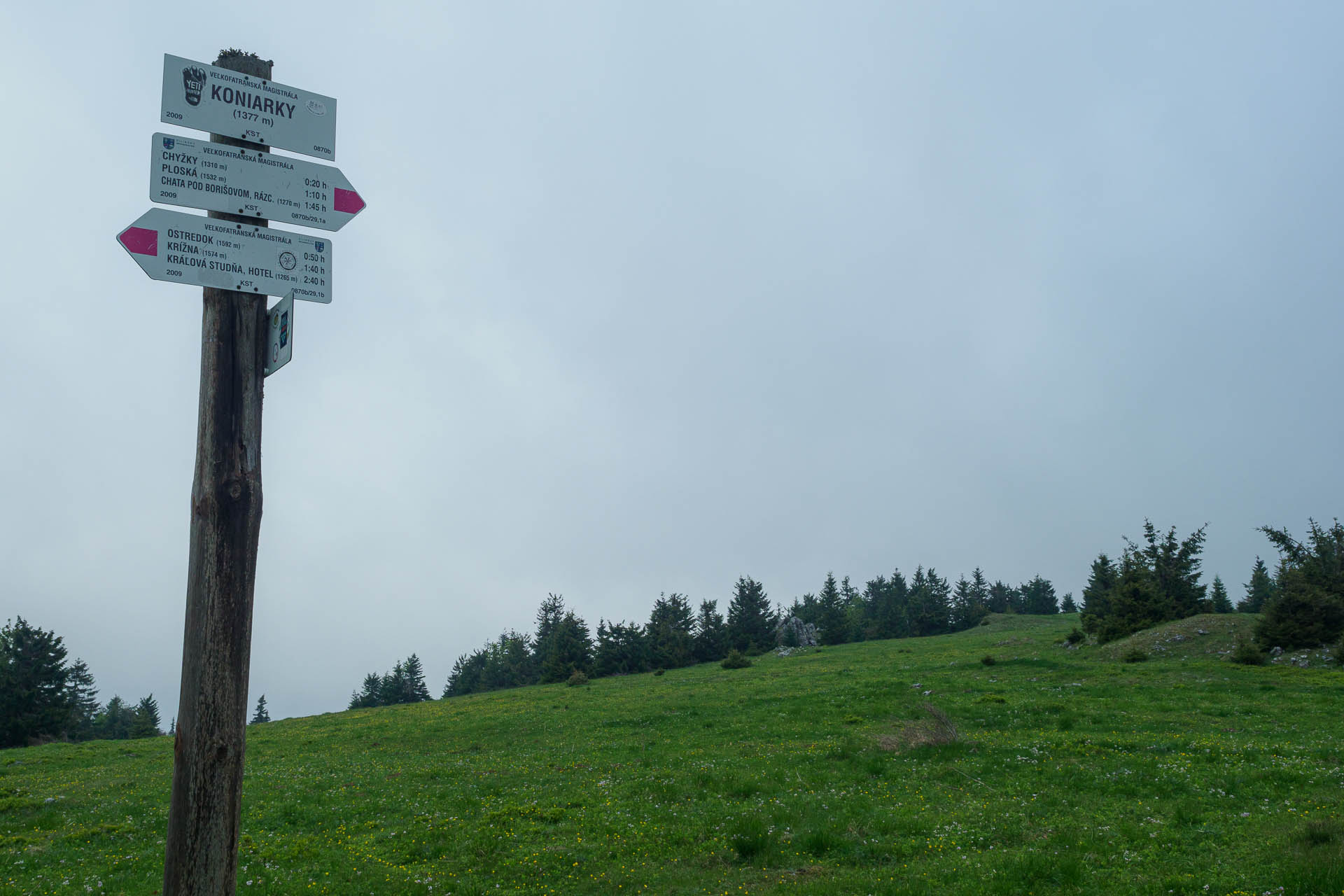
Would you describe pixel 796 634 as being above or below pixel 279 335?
below

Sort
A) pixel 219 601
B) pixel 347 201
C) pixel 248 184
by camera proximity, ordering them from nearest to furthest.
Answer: pixel 219 601, pixel 248 184, pixel 347 201

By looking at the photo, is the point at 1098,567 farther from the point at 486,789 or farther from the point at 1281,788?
the point at 486,789

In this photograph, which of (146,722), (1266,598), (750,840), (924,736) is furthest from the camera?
(146,722)

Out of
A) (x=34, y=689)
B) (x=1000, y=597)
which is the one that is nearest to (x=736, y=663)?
(x=34, y=689)

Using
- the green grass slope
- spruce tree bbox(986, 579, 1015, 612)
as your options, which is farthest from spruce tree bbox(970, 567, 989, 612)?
the green grass slope

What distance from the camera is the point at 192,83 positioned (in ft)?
19.4

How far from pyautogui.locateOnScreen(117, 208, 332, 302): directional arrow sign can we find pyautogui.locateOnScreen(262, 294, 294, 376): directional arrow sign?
0.27 meters

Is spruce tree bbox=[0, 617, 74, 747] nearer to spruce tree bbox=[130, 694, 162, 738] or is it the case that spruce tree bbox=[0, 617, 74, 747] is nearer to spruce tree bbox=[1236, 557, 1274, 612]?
spruce tree bbox=[130, 694, 162, 738]

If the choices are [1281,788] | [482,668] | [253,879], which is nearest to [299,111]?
[253,879]

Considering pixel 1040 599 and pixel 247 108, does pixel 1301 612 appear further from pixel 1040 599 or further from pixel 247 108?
pixel 1040 599

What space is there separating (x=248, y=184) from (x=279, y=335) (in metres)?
1.47

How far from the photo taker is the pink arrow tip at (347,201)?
20.8 ft

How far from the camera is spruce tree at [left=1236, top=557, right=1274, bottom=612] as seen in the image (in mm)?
86438

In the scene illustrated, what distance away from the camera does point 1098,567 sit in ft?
255
